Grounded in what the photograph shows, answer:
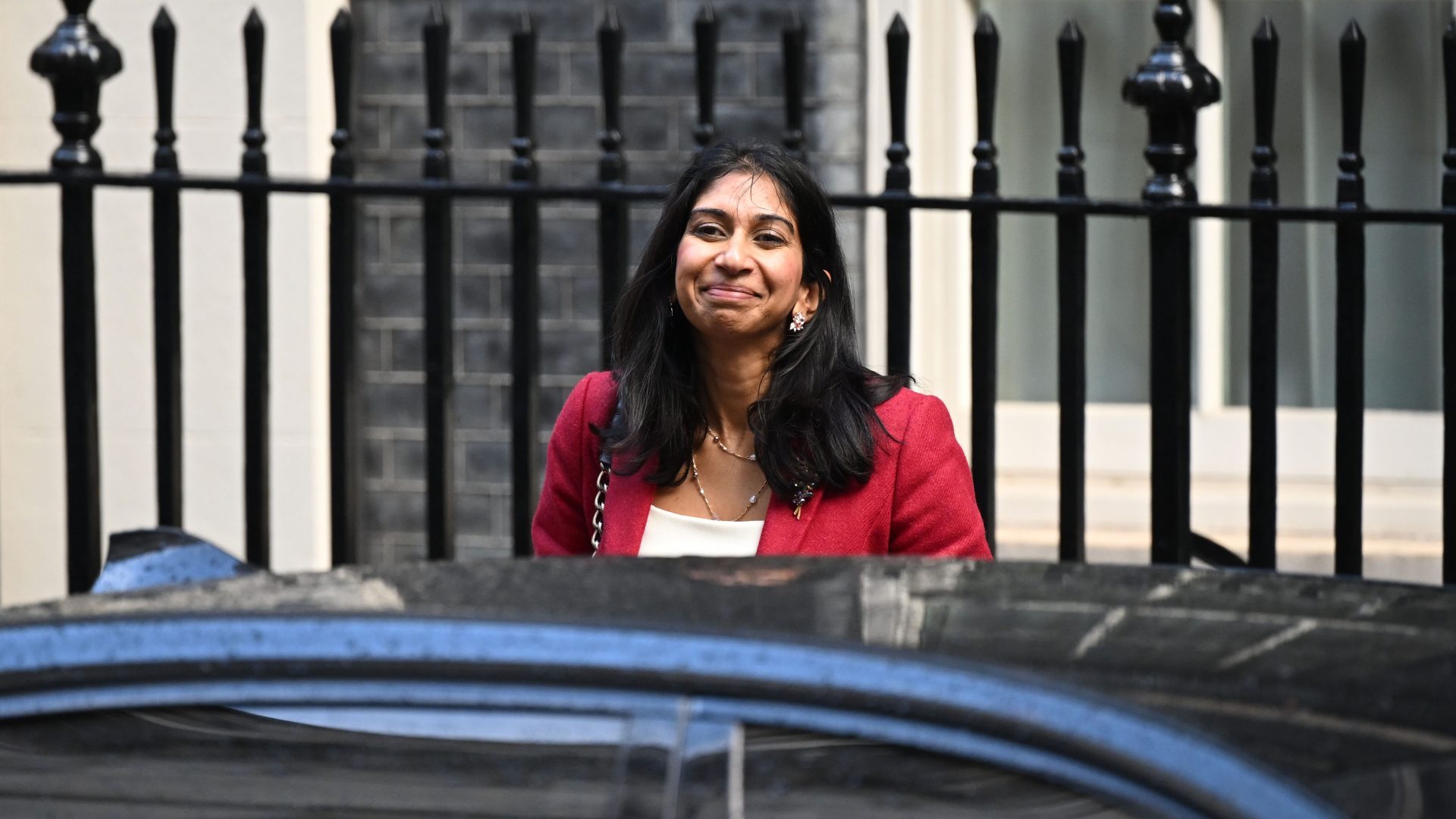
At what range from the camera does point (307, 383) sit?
5.57 meters

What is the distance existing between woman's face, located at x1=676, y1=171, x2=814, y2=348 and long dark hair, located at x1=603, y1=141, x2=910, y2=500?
31 millimetres

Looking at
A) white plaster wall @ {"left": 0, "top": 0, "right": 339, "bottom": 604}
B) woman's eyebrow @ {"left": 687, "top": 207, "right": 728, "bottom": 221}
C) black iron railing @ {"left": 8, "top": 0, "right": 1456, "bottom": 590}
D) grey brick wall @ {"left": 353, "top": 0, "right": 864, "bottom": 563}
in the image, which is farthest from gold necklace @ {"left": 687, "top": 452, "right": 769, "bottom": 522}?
white plaster wall @ {"left": 0, "top": 0, "right": 339, "bottom": 604}

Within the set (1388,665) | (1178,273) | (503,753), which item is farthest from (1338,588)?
(1178,273)

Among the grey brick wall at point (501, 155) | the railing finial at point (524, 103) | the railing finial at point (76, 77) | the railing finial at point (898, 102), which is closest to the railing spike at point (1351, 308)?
the railing finial at point (898, 102)

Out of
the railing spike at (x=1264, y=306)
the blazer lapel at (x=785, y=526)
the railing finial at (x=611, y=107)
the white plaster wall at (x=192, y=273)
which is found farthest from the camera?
the white plaster wall at (x=192, y=273)

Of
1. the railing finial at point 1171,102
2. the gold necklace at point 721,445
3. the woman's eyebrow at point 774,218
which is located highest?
the railing finial at point 1171,102

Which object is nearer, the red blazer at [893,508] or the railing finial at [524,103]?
the red blazer at [893,508]

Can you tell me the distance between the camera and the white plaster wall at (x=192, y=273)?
5.52 meters

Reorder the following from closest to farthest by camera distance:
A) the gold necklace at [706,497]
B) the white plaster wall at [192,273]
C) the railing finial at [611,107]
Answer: the gold necklace at [706,497] → the railing finial at [611,107] → the white plaster wall at [192,273]

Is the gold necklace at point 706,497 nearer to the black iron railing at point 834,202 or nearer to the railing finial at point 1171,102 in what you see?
the black iron railing at point 834,202

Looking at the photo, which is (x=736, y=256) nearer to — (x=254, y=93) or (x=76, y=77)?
(x=254, y=93)

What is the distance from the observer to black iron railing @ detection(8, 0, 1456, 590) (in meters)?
3.54

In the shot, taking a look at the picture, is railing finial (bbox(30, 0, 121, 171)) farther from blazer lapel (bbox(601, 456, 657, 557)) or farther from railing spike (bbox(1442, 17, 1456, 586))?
railing spike (bbox(1442, 17, 1456, 586))

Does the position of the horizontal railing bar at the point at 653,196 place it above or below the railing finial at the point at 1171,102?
below
